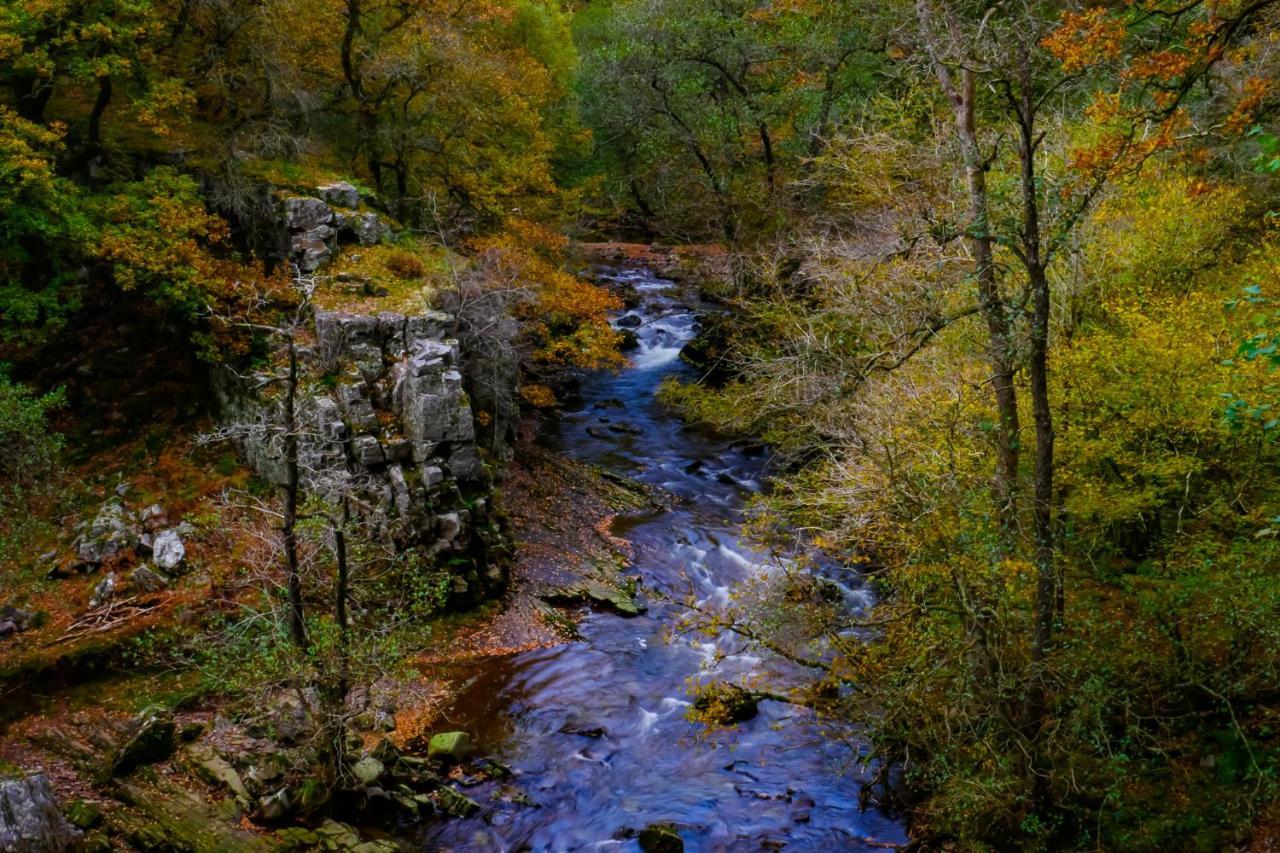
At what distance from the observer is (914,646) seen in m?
11.1

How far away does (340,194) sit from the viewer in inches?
821

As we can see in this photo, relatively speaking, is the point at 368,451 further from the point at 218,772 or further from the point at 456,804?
the point at 456,804

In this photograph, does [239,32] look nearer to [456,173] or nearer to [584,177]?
[456,173]

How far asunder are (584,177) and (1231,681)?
3225 cm

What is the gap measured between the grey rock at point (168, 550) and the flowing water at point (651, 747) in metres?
6.18

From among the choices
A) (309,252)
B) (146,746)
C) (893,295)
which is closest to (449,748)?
(146,746)

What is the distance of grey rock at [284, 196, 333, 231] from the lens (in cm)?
1983

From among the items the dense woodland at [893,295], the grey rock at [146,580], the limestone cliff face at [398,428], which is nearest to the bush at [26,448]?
the dense woodland at [893,295]

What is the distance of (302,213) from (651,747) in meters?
14.7

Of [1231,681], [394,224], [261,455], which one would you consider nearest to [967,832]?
[1231,681]

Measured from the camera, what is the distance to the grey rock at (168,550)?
1577 centimetres

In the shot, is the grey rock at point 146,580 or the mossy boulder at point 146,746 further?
the grey rock at point 146,580

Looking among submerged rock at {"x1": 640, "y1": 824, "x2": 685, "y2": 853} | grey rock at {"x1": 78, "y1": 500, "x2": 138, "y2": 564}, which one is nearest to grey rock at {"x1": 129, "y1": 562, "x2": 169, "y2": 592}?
grey rock at {"x1": 78, "y1": 500, "x2": 138, "y2": 564}

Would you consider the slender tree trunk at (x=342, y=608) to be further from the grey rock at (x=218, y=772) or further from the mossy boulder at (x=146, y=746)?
the mossy boulder at (x=146, y=746)
